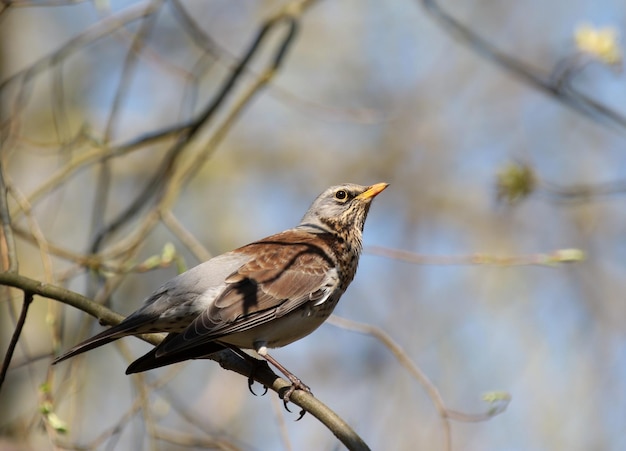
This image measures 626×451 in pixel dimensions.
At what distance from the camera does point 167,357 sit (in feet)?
16.8

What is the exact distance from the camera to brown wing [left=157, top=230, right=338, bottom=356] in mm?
5059

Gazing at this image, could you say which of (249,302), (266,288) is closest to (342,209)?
(266,288)

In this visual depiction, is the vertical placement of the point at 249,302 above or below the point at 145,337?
above

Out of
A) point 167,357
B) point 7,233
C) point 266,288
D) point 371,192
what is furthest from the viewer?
point 371,192

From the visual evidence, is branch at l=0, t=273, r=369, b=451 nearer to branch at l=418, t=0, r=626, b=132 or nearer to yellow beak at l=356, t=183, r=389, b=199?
yellow beak at l=356, t=183, r=389, b=199

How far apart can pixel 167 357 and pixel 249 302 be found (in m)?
0.59

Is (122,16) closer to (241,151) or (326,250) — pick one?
(326,250)

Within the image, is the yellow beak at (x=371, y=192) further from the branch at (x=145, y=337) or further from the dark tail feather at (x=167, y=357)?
the branch at (x=145, y=337)

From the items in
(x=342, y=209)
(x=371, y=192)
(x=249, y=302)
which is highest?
(x=371, y=192)

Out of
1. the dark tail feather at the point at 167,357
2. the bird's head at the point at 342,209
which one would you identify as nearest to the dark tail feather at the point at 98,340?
the dark tail feather at the point at 167,357

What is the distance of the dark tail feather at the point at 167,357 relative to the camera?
4966 millimetres

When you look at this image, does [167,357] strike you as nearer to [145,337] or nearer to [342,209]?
[145,337]

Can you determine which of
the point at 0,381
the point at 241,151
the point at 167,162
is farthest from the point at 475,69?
the point at 0,381

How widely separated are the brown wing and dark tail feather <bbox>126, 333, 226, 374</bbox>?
0.48 feet
